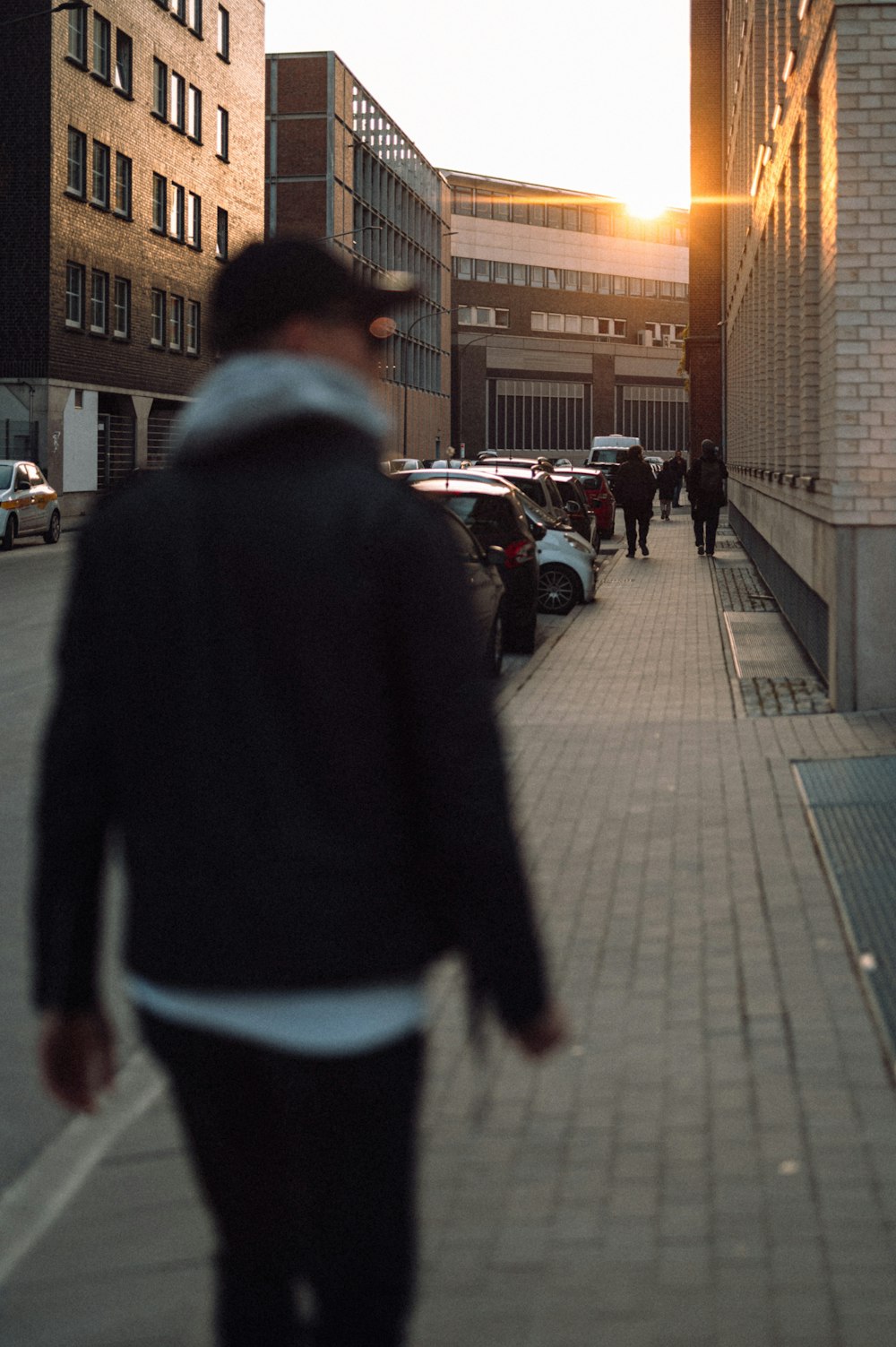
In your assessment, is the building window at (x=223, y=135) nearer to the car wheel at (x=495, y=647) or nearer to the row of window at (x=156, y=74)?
the row of window at (x=156, y=74)

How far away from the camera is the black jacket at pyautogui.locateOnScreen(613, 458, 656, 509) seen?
30.4m

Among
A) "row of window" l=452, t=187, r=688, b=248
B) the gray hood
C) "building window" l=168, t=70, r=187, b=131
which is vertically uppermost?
"row of window" l=452, t=187, r=688, b=248

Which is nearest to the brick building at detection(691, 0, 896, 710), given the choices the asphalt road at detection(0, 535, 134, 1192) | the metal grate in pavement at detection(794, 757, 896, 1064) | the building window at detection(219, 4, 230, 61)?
the metal grate in pavement at detection(794, 757, 896, 1064)

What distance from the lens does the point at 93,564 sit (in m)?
2.39

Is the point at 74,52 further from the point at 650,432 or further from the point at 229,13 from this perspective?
the point at 650,432

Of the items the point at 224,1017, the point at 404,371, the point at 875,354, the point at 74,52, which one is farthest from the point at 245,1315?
the point at 404,371

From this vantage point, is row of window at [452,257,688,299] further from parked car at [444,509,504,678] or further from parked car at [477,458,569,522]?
parked car at [444,509,504,678]

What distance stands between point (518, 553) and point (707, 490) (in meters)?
12.3

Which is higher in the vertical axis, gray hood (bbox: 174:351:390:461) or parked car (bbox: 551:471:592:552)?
parked car (bbox: 551:471:592:552)

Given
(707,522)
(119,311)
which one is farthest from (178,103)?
(707,522)

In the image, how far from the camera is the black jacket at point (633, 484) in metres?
30.4

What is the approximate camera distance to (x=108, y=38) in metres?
47.7

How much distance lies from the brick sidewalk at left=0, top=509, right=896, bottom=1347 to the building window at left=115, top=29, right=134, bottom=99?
148 feet

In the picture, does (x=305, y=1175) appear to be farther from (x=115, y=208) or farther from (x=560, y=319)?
(x=560, y=319)
